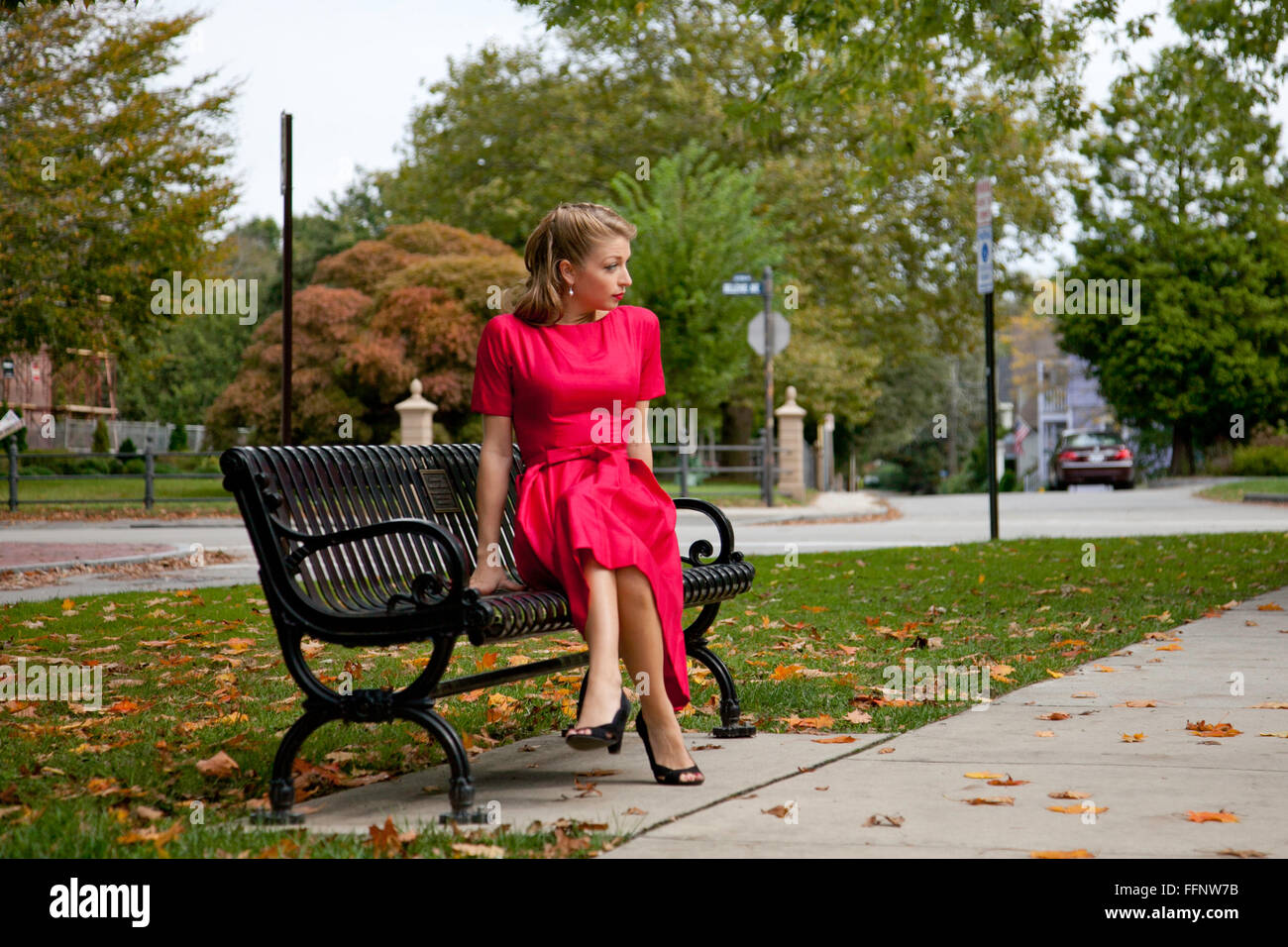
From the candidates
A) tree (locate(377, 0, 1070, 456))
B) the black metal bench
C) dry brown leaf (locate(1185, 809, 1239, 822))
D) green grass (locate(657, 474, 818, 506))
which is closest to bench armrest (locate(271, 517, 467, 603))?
the black metal bench

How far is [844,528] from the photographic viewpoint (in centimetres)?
2067

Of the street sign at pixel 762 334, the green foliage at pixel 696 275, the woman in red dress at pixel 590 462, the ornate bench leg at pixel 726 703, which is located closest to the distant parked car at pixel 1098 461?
the green foliage at pixel 696 275

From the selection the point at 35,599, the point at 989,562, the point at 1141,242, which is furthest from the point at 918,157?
the point at 35,599

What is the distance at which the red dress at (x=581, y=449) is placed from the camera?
4.34 metres

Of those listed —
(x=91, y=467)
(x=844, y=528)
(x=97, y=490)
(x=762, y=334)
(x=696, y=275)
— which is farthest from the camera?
(x=91, y=467)

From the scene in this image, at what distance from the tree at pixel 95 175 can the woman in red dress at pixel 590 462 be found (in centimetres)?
2337

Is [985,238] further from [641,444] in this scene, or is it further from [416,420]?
[416,420]

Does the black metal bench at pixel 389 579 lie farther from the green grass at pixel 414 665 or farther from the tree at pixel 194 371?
the tree at pixel 194 371

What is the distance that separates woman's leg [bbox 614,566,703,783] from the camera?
4.29 m

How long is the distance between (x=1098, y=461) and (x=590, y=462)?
107 feet

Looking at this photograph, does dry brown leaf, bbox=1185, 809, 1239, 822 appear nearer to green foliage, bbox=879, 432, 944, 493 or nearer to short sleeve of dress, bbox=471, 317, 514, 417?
short sleeve of dress, bbox=471, 317, 514, 417

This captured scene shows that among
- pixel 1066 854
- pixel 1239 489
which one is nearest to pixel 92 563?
pixel 1066 854

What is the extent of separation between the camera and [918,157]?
115 feet

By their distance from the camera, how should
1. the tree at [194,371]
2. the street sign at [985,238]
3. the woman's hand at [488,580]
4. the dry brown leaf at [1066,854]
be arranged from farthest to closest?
the tree at [194,371] < the street sign at [985,238] < the woman's hand at [488,580] < the dry brown leaf at [1066,854]
